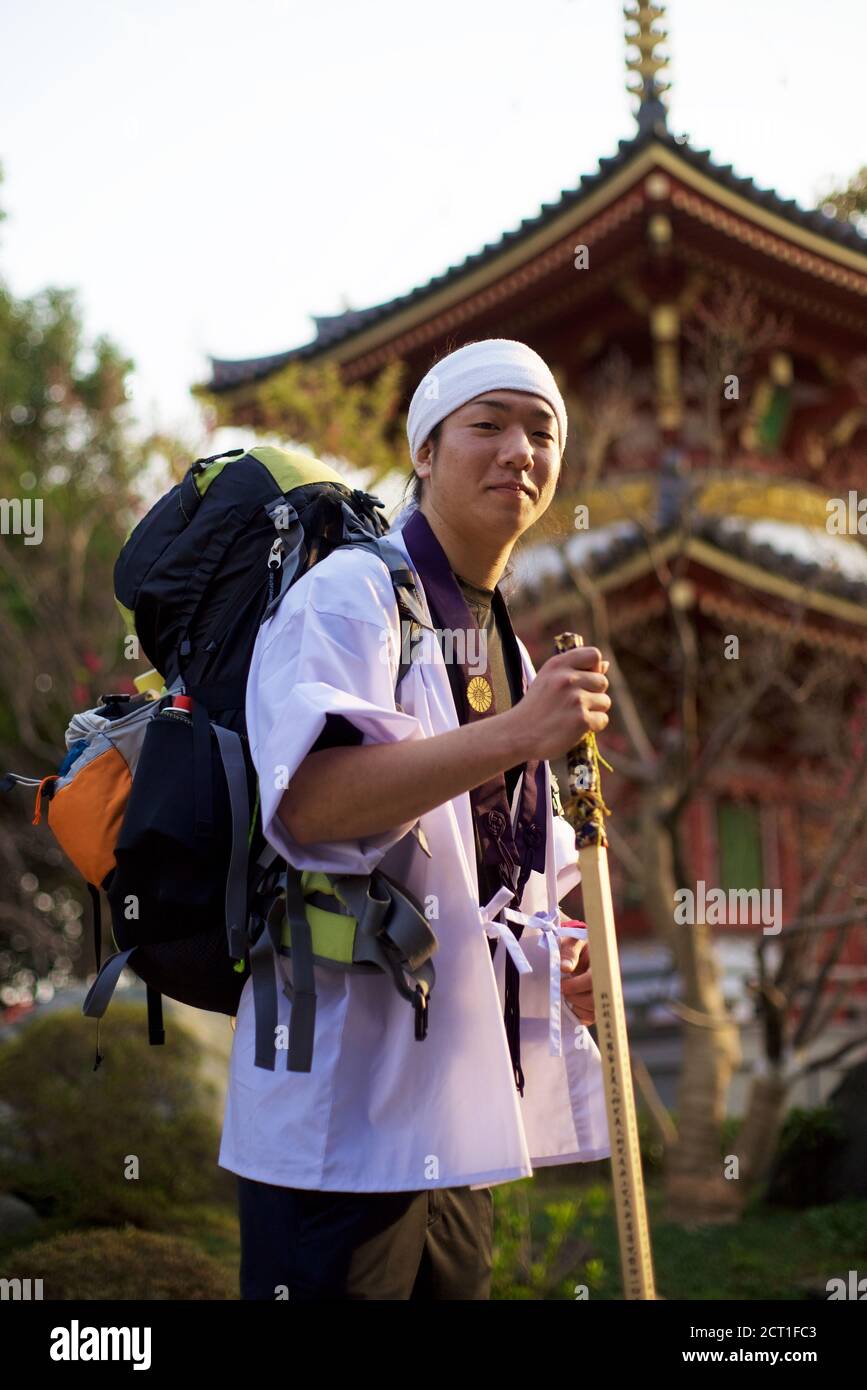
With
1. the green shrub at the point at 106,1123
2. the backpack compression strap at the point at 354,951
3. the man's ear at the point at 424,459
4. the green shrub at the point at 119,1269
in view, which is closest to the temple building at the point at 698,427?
the green shrub at the point at 106,1123

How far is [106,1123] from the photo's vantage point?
609 cm

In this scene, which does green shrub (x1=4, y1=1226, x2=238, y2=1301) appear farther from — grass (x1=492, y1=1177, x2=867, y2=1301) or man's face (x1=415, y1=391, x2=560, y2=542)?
man's face (x1=415, y1=391, x2=560, y2=542)

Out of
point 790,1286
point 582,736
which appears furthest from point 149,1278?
point 582,736

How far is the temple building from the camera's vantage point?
9.40m

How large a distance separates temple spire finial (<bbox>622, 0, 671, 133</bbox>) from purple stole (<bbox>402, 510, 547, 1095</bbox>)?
24.8ft

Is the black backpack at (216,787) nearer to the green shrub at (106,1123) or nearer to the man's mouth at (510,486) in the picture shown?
the man's mouth at (510,486)

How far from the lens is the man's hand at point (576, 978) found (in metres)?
2.30

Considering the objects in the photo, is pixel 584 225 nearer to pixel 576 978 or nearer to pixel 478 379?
pixel 478 379

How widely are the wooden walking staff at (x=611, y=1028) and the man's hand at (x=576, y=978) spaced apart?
0.34m

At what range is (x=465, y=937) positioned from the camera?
2.05 meters

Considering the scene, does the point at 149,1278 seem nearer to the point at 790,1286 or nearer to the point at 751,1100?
the point at 790,1286

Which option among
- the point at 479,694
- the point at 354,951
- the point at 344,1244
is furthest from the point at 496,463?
the point at 344,1244

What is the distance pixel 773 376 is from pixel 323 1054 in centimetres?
1093

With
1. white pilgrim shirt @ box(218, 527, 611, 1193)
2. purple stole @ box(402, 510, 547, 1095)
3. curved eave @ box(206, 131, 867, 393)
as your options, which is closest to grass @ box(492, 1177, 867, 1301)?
purple stole @ box(402, 510, 547, 1095)
